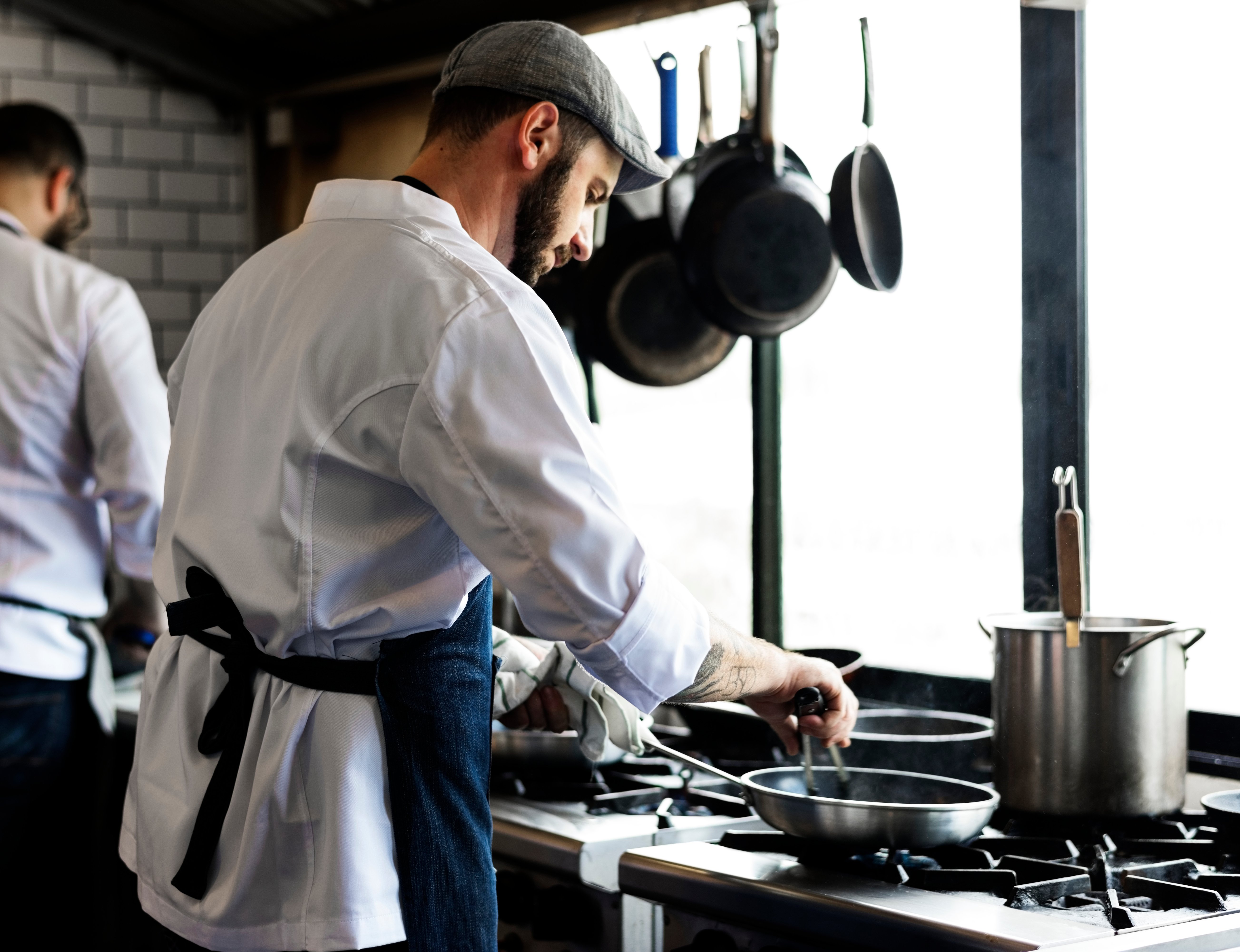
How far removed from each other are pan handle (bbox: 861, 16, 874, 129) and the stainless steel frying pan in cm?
107

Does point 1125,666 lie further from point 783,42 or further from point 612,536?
point 783,42

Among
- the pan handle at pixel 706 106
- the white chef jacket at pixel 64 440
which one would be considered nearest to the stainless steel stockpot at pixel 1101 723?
the pan handle at pixel 706 106

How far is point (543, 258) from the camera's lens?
60.6 inches

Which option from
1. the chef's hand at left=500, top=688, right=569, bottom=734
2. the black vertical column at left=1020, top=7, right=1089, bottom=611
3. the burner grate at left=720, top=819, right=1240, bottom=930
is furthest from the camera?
the black vertical column at left=1020, top=7, right=1089, bottom=611

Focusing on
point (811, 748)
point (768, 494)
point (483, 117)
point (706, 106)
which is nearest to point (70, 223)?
point (706, 106)

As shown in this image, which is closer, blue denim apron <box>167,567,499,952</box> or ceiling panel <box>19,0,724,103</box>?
blue denim apron <box>167,567,499,952</box>

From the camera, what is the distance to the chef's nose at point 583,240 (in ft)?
5.22

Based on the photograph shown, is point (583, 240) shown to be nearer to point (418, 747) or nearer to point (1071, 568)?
point (418, 747)

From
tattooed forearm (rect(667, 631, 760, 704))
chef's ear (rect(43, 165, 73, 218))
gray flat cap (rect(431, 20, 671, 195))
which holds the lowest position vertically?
tattooed forearm (rect(667, 631, 760, 704))

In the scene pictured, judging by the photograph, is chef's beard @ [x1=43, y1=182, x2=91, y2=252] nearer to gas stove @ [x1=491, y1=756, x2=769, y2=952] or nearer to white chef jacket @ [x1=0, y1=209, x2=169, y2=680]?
white chef jacket @ [x1=0, y1=209, x2=169, y2=680]

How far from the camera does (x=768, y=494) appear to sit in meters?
2.76

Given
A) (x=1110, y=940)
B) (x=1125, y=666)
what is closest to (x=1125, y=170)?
(x=1125, y=666)

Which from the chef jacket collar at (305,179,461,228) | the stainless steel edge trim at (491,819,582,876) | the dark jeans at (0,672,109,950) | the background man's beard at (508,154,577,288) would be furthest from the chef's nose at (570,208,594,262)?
the dark jeans at (0,672,109,950)

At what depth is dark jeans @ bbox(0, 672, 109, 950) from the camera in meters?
2.34
